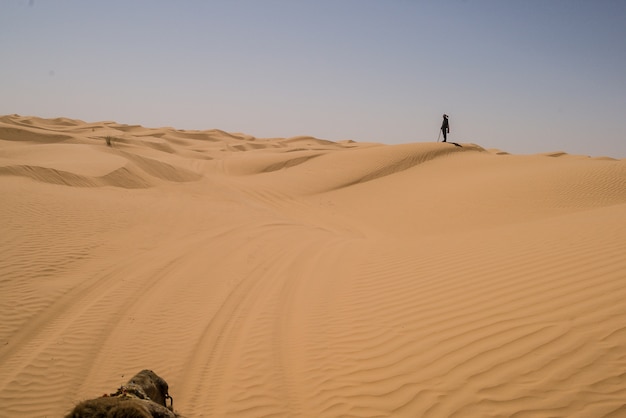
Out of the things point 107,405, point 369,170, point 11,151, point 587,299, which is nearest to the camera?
point 107,405

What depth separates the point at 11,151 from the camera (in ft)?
56.9

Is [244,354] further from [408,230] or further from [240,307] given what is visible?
[408,230]

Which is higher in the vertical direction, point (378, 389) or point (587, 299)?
point (587, 299)

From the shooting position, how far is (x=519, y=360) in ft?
11.5

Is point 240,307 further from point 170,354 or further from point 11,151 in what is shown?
point 11,151

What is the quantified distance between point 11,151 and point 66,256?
534 inches

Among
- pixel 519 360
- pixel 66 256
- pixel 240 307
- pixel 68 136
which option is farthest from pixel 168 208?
pixel 68 136

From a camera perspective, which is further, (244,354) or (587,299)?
(244,354)

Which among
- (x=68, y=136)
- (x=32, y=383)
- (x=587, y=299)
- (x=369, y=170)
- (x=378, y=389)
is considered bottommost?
(x=32, y=383)

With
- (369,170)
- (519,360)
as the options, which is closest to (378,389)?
(519,360)

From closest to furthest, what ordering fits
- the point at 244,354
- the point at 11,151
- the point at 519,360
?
the point at 519,360 → the point at 244,354 → the point at 11,151

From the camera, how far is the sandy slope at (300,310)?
3.51 metres

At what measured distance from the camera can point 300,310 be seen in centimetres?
578

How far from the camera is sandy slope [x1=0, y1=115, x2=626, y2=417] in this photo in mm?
3512
